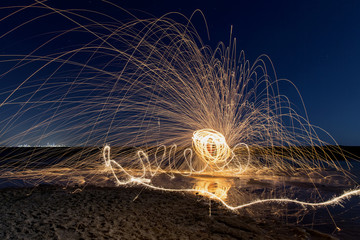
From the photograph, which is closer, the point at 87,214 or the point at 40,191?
the point at 87,214

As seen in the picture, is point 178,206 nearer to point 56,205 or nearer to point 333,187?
point 56,205

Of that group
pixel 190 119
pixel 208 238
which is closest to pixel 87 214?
pixel 208 238

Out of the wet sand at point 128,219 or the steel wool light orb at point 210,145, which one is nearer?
the wet sand at point 128,219

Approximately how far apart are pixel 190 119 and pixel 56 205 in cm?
761

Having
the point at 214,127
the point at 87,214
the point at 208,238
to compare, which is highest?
the point at 214,127

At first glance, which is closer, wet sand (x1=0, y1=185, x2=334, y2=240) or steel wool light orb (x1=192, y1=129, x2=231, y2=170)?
wet sand (x1=0, y1=185, x2=334, y2=240)

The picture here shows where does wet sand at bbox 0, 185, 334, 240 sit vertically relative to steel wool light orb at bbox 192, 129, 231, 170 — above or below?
below

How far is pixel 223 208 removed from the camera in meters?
5.26

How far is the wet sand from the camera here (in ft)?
12.1

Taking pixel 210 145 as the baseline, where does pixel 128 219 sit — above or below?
below

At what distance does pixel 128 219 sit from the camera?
169 inches

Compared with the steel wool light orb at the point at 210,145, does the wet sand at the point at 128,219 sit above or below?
below

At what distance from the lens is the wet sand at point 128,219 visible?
12.1 feet

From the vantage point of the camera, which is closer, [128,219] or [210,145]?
[128,219]
